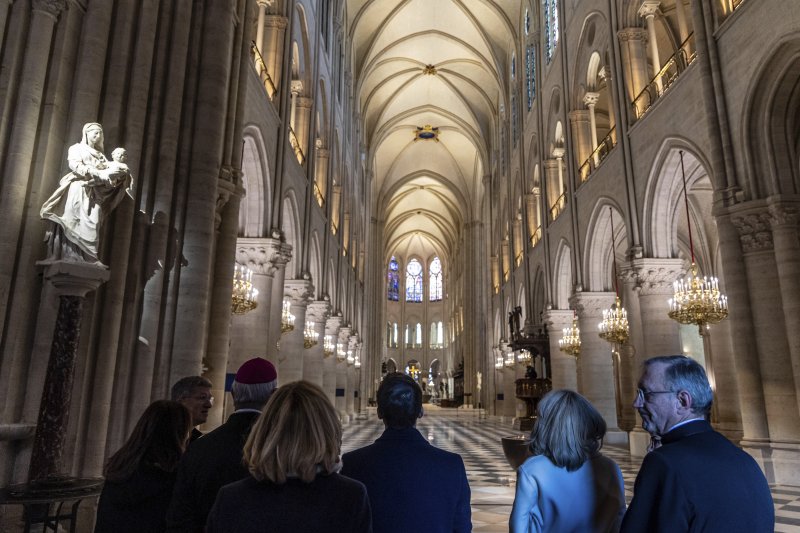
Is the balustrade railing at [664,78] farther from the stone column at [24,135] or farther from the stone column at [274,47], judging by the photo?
the stone column at [24,135]

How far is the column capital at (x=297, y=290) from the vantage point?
1467cm

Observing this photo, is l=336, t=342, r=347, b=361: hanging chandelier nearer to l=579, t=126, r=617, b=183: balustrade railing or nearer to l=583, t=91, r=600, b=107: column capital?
l=579, t=126, r=617, b=183: balustrade railing

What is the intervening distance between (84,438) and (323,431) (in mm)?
4713

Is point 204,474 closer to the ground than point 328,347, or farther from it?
closer to the ground

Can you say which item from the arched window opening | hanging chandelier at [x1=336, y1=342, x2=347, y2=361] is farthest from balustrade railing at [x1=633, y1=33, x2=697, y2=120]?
hanging chandelier at [x1=336, y1=342, x2=347, y2=361]

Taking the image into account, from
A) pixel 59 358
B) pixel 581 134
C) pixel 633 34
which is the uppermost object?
pixel 633 34

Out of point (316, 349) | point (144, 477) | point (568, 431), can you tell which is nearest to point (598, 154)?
point (316, 349)

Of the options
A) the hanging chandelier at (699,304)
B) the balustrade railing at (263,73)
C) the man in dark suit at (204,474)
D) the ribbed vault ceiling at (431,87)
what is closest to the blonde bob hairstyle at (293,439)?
the man in dark suit at (204,474)

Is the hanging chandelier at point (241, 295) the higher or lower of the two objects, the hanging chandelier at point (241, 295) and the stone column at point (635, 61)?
the lower

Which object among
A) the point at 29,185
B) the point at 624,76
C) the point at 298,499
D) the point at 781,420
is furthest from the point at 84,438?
the point at 624,76

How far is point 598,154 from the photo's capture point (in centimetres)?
1530

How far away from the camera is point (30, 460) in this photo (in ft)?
14.2

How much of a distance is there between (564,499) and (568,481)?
0.21 feet

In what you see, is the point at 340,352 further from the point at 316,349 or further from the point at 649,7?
the point at 649,7
